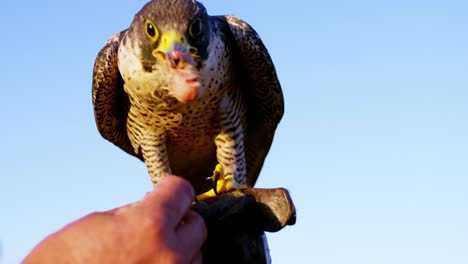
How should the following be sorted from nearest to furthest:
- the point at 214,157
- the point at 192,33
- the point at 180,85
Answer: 1. the point at 180,85
2. the point at 192,33
3. the point at 214,157

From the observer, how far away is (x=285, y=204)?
10.7 ft

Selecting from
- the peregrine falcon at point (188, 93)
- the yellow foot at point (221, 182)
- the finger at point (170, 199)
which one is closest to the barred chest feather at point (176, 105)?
the peregrine falcon at point (188, 93)

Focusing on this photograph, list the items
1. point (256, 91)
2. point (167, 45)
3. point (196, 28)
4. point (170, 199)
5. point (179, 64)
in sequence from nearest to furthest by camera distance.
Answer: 1. point (170, 199)
2. point (179, 64)
3. point (167, 45)
4. point (196, 28)
5. point (256, 91)

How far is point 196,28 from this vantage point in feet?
14.9

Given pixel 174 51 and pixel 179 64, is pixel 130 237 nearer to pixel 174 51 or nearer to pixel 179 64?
pixel 179 64

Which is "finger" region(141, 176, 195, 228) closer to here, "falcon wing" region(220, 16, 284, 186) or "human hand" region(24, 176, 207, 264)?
"human hand" region(24, 176, 207, 264)

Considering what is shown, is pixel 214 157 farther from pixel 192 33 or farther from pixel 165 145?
pixel 192 33

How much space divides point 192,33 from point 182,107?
0.72 metres

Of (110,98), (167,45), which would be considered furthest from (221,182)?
(110,98)

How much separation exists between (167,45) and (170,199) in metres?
2.16

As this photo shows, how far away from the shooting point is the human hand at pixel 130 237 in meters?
2.05

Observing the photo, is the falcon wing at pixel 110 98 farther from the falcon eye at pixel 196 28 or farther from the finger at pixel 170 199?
the finger at pixel 170 199

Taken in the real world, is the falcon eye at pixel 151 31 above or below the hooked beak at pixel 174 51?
above

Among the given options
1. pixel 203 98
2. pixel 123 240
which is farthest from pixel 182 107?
pixel 123 240
